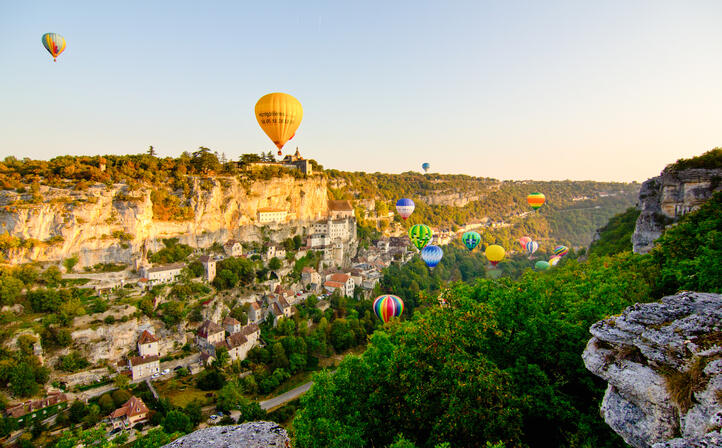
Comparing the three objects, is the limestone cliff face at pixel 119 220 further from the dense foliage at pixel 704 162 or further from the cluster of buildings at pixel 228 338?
the dense foliage at pixel 704 162

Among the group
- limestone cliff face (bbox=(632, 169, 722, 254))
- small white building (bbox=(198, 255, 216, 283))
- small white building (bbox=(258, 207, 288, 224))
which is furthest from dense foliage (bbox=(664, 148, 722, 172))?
small white building (bbox=(198, 255, 216, 283))

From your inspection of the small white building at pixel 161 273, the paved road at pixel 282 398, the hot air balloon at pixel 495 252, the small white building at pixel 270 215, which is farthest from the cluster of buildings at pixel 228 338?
the hot air balloon at pixel 495 252

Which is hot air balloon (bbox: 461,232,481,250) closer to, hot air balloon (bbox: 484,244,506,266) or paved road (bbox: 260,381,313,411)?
hot air balloon (bbox: 484,244,506,266)

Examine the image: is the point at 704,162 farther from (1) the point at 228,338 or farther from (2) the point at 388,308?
(1) the point at 228,338

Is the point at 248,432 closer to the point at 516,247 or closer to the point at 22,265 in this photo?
the point at 22,265

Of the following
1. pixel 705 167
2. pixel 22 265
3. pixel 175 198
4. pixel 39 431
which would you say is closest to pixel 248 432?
pixel 39 431

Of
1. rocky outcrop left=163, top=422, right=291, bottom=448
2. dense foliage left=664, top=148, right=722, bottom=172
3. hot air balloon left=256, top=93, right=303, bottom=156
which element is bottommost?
rocky outcrop left=163, top=422, right=291, bottom=448

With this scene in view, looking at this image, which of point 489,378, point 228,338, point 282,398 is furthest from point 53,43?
point 489,378
